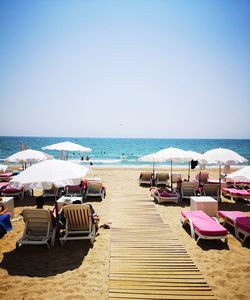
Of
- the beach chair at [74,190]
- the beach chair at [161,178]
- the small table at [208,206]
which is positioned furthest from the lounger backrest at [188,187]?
the beach chair at [74,190]

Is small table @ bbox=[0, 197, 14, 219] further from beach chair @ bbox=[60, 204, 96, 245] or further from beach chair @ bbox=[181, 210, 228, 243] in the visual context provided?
beach chair @ bbox=[181, 210, 228, 243]

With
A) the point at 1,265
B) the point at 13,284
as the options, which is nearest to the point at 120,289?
the point at 13,284

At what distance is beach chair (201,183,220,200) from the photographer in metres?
11.3

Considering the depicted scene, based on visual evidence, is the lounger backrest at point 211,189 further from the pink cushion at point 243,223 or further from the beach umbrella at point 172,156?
the pink cushion at point 243,223

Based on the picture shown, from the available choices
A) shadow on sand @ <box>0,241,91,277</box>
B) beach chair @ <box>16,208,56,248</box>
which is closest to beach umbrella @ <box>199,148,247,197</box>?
→ shadow on sand @ <box>0,241,91,277</box>

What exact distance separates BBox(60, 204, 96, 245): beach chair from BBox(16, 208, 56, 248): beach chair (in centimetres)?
39

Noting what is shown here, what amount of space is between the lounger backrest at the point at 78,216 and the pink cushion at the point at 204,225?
3.06m

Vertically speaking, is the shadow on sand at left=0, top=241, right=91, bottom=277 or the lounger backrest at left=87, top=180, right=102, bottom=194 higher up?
the lounger backrest at left=87, top=180, right=102, bottom=194

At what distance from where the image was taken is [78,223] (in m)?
6.69

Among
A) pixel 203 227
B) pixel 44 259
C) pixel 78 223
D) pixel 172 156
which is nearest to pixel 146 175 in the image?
pixel 172 156

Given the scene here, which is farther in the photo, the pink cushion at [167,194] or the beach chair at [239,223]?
the pink cushion at [167,194]

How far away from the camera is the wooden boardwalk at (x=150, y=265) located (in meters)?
4.34

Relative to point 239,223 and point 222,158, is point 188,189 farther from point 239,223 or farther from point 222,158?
point 239,223

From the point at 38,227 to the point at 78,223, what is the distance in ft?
3.48
